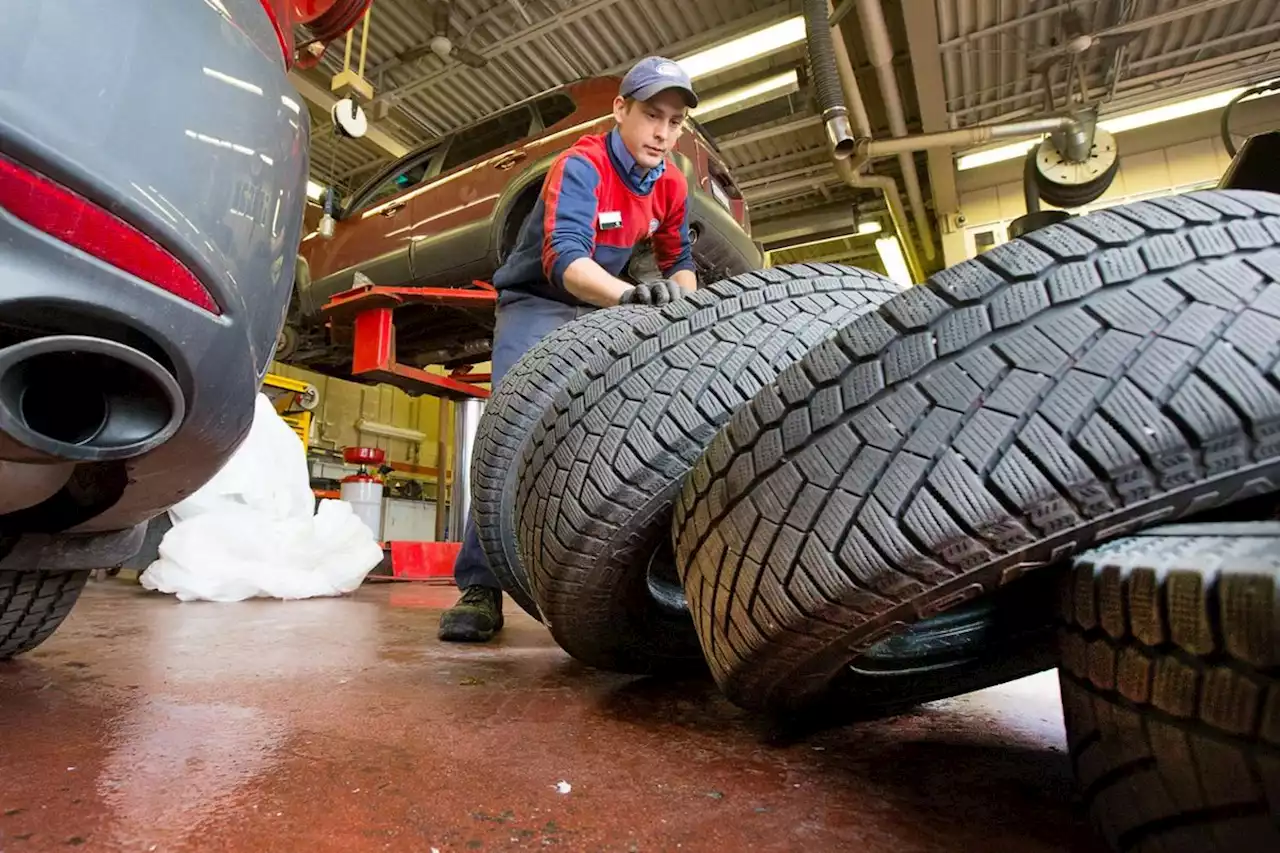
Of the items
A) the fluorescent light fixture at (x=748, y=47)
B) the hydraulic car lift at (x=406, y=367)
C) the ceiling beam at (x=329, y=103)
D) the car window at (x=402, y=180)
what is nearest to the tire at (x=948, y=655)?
the hydraulic car lift at (x=406, y=367)

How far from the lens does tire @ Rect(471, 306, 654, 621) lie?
113 centimetres

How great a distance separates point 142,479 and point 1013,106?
6452 mm

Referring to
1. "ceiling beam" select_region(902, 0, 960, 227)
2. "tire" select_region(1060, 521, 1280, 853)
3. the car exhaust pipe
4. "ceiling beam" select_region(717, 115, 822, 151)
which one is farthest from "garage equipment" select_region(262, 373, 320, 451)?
"ceiling beam" select_region(902, 0, 960, 227)

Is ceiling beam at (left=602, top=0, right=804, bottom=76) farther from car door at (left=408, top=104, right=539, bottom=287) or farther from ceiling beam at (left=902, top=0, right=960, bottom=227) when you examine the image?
car door at (left=408, top=104, right=539, bottom=287)

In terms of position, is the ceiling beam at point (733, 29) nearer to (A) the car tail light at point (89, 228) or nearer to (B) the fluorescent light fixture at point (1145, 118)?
(B) the fluorescent light fixture at point (1145, 118)

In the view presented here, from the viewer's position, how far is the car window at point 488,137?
3748 millimetres

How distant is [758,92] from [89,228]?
5123mm

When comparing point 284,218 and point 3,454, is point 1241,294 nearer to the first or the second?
point 284,218

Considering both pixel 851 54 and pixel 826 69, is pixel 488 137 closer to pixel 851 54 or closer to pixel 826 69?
pixel 826 69

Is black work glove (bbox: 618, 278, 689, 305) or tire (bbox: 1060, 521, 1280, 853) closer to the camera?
tire (bbox: 1060, 521, 1280, 853)

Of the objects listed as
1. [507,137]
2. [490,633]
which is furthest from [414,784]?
[507,137]

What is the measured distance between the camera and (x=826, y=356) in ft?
1.97

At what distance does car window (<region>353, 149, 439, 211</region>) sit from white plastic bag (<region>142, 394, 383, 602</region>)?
188 cm

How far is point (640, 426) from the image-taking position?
32.9 inches
